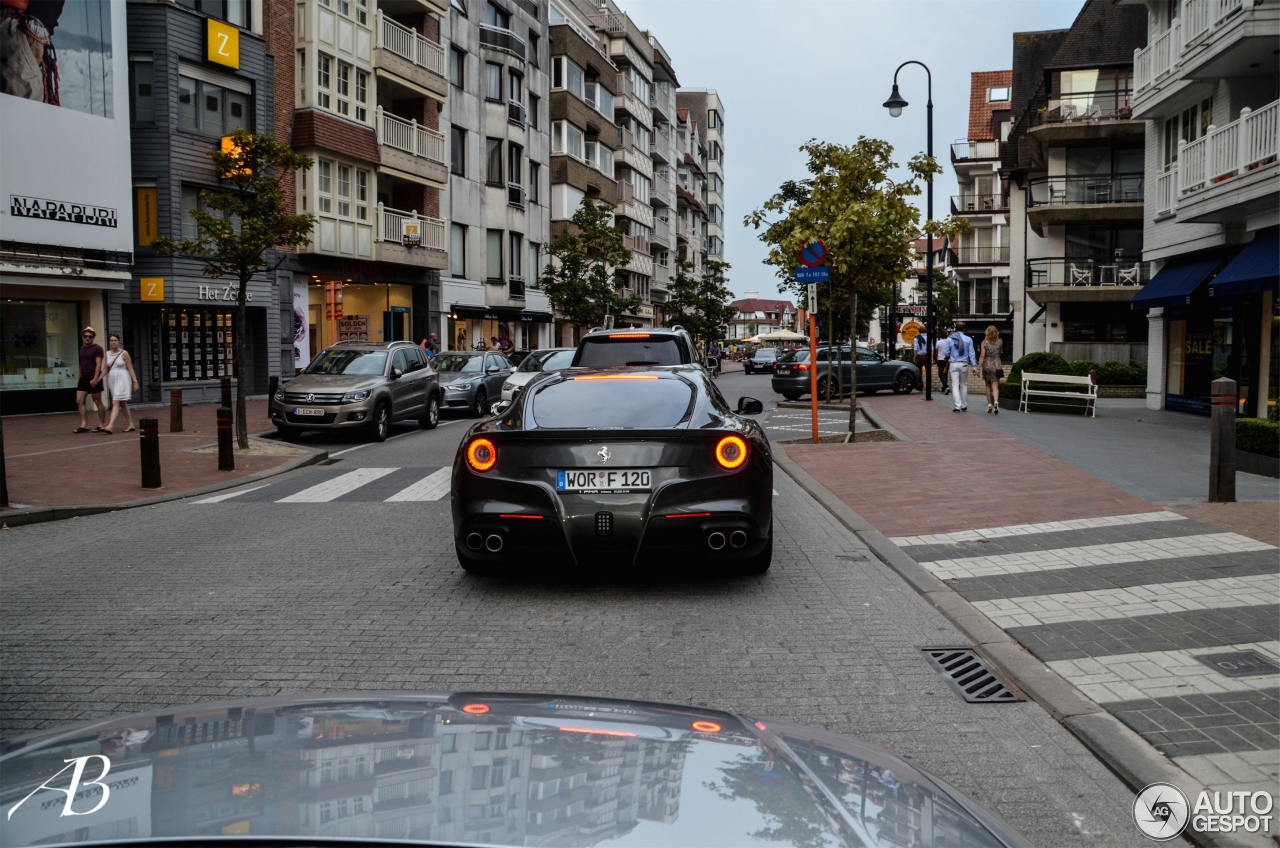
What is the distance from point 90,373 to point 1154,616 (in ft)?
60.4

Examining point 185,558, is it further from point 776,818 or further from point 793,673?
point 776,818

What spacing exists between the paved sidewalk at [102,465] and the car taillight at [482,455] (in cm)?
659

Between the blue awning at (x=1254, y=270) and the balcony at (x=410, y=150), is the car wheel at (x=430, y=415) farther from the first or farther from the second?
the balcony at (x=410, y=150)

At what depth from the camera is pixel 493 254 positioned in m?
46.0

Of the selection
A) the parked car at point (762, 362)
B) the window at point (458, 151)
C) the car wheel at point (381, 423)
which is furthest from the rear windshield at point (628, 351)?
the parked car at point (762, 362)

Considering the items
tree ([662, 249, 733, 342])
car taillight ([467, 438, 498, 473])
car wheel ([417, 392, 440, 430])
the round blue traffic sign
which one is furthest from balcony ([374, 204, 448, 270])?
tree ([662, 249, 733, 342])

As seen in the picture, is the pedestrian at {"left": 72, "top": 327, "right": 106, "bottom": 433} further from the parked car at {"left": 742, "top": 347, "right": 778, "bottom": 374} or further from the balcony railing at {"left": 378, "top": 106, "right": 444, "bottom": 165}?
the parked car at {"left": 742, "top": 347, "right": 778, "bottom": 374}

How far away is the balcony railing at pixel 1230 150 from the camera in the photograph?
17.9 meters

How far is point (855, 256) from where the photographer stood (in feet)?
62.3

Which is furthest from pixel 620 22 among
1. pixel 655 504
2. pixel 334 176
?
pixel 655 504

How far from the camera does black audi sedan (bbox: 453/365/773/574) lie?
22.1ft

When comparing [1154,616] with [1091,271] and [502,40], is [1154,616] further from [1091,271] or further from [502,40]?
[502,40]

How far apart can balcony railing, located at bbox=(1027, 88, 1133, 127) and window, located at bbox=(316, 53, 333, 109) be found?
23.2 metres

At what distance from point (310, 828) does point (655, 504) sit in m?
5.13
